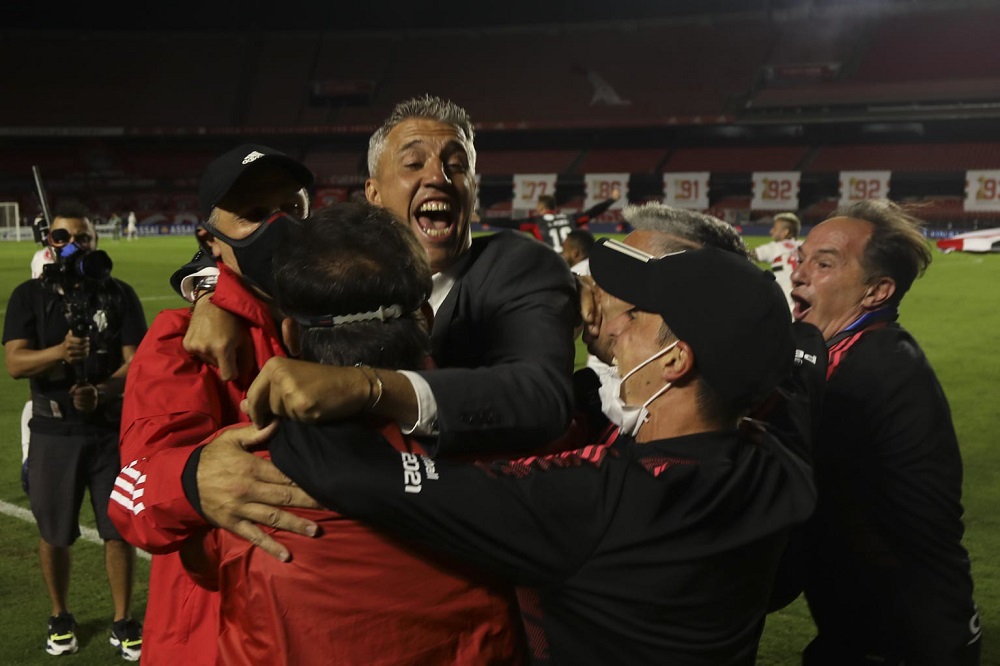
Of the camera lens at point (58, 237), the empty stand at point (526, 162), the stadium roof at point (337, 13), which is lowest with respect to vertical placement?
the camera lens at point (58, 237)

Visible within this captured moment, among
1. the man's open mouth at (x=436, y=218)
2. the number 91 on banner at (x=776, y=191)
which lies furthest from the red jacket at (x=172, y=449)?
the number 91 on banner at (x=776, y=191)

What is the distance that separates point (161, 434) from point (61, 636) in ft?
11.2

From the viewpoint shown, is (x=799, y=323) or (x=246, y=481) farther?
(x=799, y=323)

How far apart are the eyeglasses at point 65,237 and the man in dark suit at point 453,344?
3.06 meters

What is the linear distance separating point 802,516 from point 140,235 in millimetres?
46661

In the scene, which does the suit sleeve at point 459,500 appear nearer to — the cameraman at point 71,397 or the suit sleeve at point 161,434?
the suit sleeve at point 161,434

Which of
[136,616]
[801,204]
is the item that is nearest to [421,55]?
[801,204]

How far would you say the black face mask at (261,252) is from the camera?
7.23 feet

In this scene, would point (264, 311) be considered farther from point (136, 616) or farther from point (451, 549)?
point (136, 616)

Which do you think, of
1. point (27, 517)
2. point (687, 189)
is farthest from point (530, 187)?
point (27, 517)

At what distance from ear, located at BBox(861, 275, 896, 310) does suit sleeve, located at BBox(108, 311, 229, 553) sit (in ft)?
7.47

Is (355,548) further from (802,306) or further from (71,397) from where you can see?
(71,397)

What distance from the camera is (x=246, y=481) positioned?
1.61 meters

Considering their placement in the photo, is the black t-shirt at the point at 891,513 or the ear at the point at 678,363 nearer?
the ear at the point at 678,363
